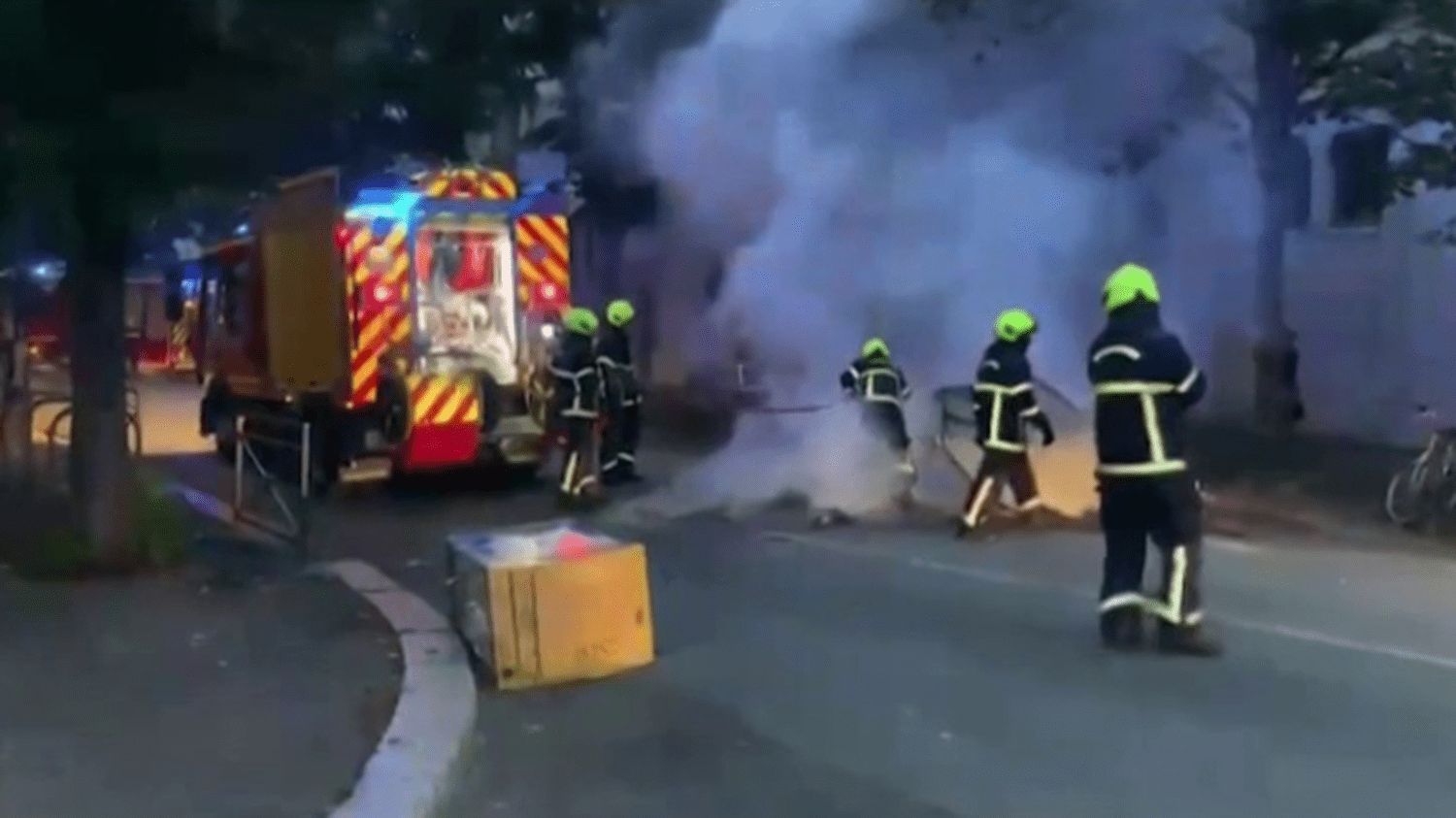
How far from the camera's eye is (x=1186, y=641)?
932cm

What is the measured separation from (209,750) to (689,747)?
1.76m

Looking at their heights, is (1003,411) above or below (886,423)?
above

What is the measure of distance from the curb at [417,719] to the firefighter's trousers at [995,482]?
157 inches

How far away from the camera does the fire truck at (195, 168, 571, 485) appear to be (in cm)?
1772

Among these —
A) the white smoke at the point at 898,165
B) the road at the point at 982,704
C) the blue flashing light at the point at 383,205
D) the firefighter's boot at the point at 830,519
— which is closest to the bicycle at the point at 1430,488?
the road at the point at 982,704

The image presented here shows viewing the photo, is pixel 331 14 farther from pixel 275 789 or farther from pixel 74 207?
pixel 275 789

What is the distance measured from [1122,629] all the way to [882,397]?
5.55m

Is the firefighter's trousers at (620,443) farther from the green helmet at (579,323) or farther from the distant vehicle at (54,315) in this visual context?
the distant vehicle at (54,315)

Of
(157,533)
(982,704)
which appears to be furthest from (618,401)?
(982,704)

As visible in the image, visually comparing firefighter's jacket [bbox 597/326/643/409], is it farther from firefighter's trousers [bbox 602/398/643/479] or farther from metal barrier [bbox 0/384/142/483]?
metal barrier [bbox 0/384/142/483]

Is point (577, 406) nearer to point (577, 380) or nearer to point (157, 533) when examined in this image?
point (577, 380)

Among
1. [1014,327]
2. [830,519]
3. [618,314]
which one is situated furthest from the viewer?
[618,314]

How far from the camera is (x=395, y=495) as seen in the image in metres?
18.4

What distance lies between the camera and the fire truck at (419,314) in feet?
58.1
